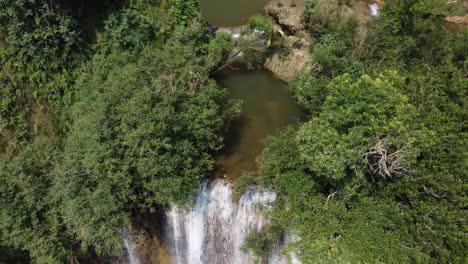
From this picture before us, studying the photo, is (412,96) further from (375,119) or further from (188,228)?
(188,228)

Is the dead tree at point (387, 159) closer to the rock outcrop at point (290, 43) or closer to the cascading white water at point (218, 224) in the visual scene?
the cascading white water at point (218, 224)

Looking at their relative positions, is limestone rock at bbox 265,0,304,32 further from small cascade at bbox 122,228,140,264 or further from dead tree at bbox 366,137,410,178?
small cascade at bbox 122,228,140,264

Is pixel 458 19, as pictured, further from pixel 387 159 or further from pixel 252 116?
pixel 387 159

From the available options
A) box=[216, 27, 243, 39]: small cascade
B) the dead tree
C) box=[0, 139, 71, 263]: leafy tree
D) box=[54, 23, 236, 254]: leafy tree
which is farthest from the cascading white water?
box=[216, 27, 243, 39]: small cascade

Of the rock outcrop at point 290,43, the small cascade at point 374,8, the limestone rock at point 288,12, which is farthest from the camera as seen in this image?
the limestone rock at point 288,12

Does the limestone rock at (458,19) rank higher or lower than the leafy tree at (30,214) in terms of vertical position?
higher

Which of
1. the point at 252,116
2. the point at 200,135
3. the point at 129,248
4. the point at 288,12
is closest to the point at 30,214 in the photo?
the point at 129,248

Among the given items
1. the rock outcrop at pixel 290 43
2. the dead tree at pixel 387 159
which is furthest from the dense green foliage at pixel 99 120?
the dead tree at pixel 387 159
